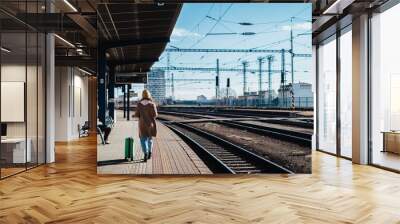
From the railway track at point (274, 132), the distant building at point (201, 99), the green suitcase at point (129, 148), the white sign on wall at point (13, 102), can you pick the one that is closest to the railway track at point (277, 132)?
the railway track at point (274, 132)

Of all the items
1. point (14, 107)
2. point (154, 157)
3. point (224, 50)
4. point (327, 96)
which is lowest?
point (154, 157)

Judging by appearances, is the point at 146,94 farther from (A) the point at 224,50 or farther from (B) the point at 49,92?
(B) the point at 49,92

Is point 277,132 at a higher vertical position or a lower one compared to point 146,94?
lower

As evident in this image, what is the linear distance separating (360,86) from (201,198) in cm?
490

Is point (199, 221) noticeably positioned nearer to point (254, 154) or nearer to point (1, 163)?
point (254, 154)

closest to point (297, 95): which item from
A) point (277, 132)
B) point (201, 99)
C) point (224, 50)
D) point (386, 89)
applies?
point (277, 132)

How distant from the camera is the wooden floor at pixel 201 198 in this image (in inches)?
175

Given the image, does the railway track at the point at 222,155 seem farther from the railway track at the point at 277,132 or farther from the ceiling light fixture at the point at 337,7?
the ceiling light fixture at the point at 337,7

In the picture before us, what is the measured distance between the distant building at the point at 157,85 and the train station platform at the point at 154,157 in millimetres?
560

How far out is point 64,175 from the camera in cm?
721

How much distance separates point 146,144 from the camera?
6906mm

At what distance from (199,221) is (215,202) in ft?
2.92

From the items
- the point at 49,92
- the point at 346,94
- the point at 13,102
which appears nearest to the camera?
the point at 13,102

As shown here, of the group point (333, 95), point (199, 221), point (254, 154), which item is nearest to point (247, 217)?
point (199, 221)
